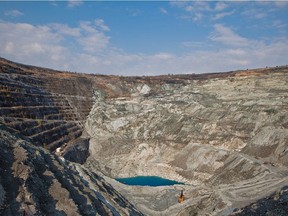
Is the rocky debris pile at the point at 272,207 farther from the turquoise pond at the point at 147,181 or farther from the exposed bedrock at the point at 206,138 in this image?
the turquoise pond at the point at 147,181

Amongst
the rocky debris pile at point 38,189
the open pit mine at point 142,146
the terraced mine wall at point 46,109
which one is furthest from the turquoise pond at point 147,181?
the rocky debris pile at point 38,189

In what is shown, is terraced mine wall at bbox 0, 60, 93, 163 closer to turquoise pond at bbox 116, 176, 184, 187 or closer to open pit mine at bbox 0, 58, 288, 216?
open pit mine at bbox 0, 58, 288, 216

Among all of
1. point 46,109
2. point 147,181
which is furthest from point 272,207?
point 46,109

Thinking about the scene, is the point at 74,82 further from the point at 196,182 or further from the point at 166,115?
the point at 196,182

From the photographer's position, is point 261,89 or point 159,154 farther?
point 261,89

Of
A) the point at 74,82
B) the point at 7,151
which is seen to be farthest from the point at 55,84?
the point at 7,151

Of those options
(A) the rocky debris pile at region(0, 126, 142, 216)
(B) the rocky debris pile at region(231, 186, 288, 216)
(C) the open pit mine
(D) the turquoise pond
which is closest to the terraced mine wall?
(C) the open pit mine
